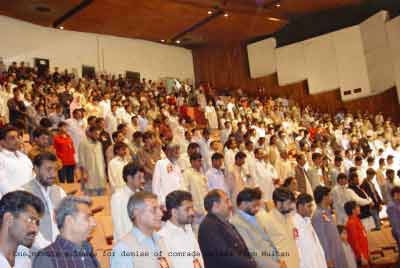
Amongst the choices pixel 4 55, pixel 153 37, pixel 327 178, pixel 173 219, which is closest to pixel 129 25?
pixel 153 37

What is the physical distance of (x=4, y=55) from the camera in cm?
1455

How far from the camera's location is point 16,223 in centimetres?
242

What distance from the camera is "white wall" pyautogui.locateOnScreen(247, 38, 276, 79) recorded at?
1988cm

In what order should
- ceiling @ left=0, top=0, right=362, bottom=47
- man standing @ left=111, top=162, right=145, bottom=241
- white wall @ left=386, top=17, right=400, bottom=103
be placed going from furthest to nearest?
white wall @ left=386, top=17, right=400, bottom=103 → ceiling @ left=0, top=0, right=362, bottom=47 → man standing @ left=111, top=162, right=145, bottom=241

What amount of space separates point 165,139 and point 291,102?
1023 centimetres

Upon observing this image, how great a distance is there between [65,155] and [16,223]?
5.13 metres

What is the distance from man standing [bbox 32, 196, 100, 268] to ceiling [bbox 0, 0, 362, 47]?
39.7ft

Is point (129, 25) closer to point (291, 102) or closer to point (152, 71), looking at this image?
point (152, 71)

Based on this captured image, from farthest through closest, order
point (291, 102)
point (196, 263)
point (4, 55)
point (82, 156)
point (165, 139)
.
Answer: point (291, 102)
point (4, 55)
point (165, 139)
point (82, 156)
point (196, 263)

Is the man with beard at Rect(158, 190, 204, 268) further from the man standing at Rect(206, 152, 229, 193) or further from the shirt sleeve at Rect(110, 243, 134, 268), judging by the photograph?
the man standing at Rect(206, 152, 229, 193)

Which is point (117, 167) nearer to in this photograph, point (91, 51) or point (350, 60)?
point (91, 51)

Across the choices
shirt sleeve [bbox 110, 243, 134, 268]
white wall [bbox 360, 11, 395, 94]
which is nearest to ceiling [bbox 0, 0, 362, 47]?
white wall [bbox 360, 11, 395, 94]

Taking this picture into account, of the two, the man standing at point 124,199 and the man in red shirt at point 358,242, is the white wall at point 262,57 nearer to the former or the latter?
the man in red shirt at point 358,242

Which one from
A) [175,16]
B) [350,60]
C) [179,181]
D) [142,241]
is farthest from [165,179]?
[350,60]
